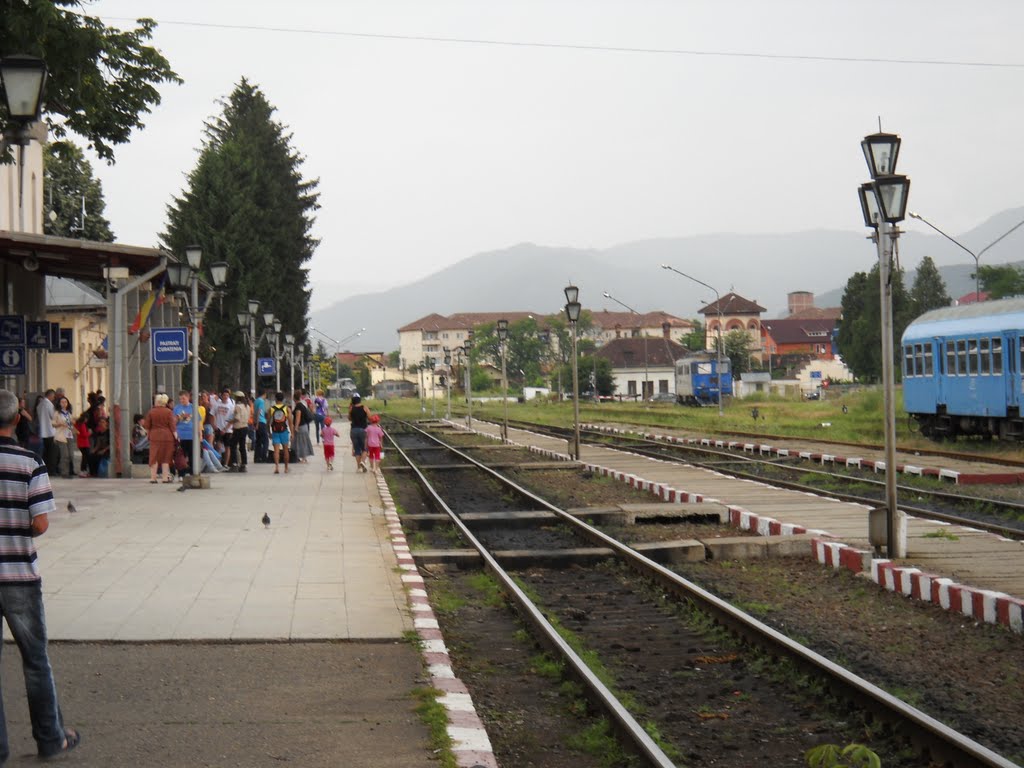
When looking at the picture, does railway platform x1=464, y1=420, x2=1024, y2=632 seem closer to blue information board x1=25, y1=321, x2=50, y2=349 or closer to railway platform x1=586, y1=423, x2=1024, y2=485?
railway platform x1=586, y1=423, x2=1024, y2=485

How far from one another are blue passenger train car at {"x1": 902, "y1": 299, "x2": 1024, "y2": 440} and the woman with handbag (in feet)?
55.4

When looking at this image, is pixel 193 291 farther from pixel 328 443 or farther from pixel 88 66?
pixel 88 66

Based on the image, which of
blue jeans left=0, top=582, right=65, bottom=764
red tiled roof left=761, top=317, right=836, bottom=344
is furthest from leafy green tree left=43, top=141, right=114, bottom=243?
red tiled roof left=761, top=317, right=836, bottom=344

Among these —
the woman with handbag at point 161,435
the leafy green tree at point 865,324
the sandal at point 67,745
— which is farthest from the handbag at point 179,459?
the leafy green tree at point 865,324

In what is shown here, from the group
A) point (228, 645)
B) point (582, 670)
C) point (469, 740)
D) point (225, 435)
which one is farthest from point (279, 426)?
point (469, 740)

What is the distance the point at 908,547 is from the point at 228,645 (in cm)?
763

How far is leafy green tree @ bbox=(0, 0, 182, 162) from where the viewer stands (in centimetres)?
1641

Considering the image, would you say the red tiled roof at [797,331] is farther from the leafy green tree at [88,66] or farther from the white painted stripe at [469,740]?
the white painted stripe at [469,740]

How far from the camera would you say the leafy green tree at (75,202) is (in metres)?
58.4

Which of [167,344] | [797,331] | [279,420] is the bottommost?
[279,420]

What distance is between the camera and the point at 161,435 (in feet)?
77.9

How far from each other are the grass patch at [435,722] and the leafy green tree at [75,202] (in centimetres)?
5189

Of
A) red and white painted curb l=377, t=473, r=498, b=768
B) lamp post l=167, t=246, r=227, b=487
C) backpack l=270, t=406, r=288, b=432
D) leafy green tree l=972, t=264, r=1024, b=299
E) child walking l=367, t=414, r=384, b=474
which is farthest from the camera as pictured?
leafy green tree l=972, t=264, r=1024, b=299

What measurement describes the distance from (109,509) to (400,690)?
479 inches
